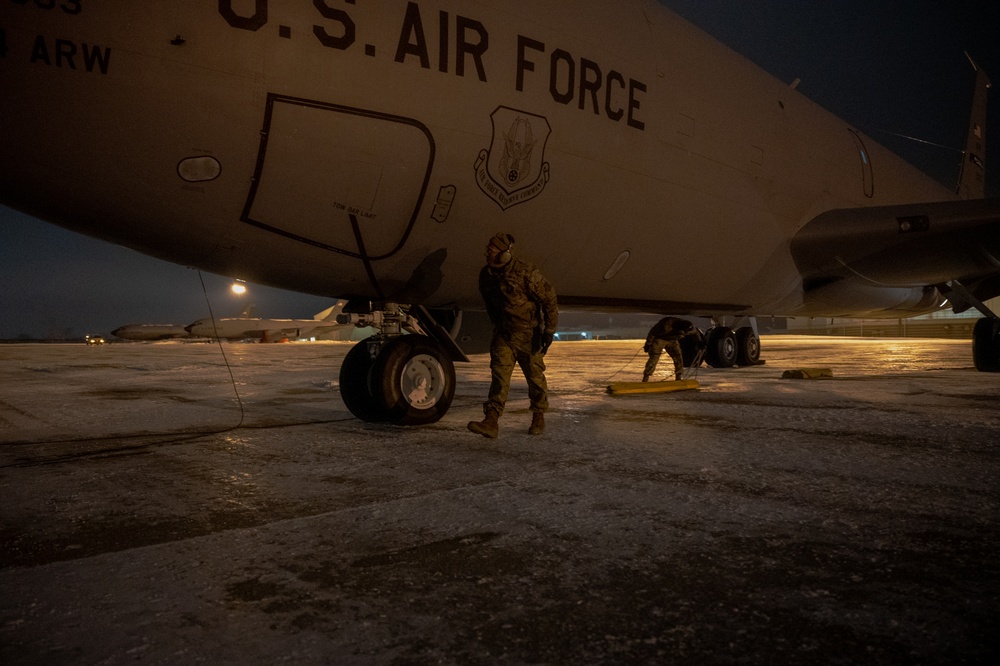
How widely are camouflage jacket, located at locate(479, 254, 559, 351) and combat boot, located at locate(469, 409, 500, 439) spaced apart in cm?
61

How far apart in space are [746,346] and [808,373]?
3.23m

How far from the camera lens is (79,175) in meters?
3.77

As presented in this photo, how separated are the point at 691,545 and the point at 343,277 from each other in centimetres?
335

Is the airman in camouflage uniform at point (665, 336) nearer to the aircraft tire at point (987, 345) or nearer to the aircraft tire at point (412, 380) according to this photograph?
the aircraft tire at point (412, 380)

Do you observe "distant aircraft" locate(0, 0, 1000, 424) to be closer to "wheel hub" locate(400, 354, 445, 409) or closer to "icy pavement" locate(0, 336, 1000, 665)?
"wheel hub" locate(400, 354, 445, 409)

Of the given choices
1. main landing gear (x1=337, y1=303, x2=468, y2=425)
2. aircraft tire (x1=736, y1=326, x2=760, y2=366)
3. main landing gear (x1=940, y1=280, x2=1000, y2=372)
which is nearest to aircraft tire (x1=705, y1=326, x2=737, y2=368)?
aircraft tire (x1=736, y1=326, x2=760, y2=366)

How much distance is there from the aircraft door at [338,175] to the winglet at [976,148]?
1422 centimetres

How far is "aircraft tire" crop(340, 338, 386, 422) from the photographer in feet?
18.7

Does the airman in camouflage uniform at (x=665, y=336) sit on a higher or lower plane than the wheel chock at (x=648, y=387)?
higher

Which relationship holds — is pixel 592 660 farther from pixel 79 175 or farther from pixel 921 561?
pixel 79 175

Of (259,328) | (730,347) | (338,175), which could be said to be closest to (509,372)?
(338,175)

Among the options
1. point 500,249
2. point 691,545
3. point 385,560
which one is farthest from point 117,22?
point 691,545

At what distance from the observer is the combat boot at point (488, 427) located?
190 inches

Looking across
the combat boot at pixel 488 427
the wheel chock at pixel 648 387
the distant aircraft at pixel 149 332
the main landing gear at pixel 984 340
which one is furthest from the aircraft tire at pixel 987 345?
the distant aircraft at pixel 149 332
